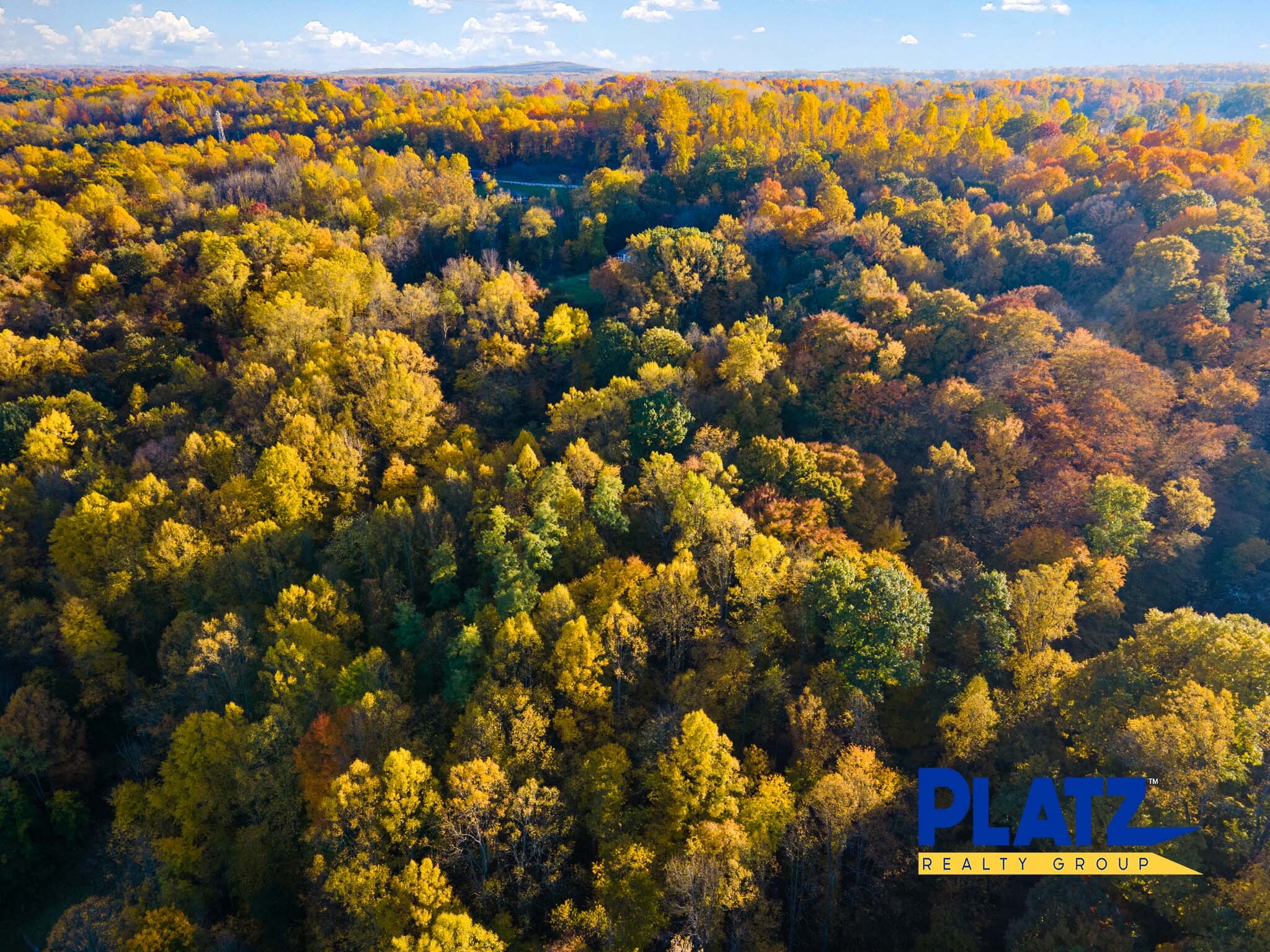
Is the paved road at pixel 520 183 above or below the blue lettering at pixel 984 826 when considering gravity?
above

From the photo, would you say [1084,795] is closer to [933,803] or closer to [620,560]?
[933,803]

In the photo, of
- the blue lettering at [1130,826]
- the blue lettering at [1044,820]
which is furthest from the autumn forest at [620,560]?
the blue lettering at [1044,820]

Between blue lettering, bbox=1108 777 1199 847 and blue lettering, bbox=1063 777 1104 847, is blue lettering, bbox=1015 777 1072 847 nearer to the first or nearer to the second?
blue lettering, bbox=1063 777 1104 847

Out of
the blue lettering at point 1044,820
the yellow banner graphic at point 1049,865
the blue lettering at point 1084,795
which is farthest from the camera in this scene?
the blue lettering at point 1084,795

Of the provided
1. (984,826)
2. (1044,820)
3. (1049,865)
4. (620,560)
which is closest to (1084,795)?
(1044,820)

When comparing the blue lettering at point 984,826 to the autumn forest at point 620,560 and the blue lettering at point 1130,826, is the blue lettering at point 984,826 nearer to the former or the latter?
the autumn forest at point 620,560

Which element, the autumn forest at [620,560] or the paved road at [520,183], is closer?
the autumn forest at [620,560]
